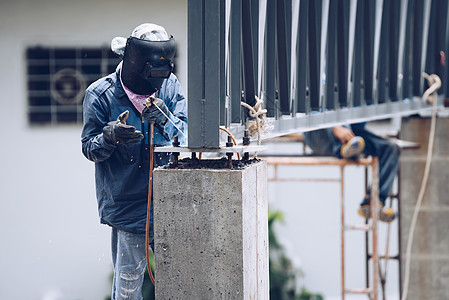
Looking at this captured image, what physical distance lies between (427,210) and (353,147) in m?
1.28

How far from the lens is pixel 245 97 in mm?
4832

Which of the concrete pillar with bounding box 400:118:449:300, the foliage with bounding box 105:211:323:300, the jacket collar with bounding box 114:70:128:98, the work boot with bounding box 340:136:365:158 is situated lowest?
the foliage with bounding box 105:211:323:300

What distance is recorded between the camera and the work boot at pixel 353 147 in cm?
771

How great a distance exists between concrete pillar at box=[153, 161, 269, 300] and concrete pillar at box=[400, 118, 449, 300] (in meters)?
4.90

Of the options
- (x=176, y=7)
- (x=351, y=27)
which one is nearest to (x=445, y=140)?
(x=351, y=27)

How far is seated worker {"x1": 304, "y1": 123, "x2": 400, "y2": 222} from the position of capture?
7.82m

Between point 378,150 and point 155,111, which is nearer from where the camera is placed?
point 155,111

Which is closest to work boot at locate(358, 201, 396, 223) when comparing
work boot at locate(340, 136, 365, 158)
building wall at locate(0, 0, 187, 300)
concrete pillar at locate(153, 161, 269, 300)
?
work boot at locate(340, 136, 365, 158)

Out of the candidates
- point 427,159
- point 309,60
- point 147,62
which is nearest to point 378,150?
→ point 427,159

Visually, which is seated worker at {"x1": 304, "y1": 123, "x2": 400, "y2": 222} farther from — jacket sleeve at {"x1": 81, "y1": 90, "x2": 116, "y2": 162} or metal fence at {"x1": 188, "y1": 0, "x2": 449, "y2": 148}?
jacket sleeve at {"x1": 81, "y1": 90, "x2": 116, "y2": 162}

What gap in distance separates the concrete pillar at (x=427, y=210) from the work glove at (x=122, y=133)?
4758 millimetres

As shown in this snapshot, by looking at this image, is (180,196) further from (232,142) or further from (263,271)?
(263,271)

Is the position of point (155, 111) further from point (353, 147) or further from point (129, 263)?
point (353, 147)

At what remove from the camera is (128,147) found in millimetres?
4691
